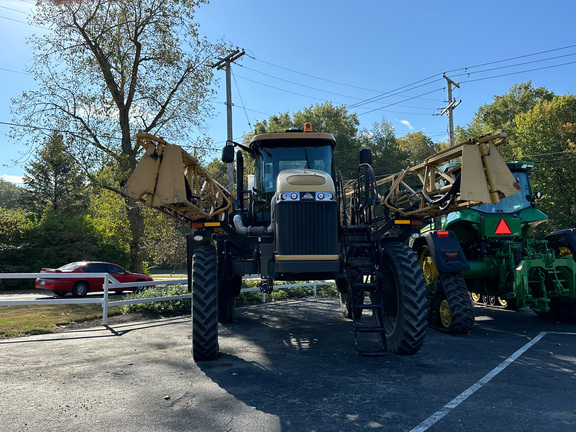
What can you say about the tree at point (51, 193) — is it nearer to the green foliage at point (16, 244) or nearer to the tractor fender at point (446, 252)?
the green foliage at point (16, 244)

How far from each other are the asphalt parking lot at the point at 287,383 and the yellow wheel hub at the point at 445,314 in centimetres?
26

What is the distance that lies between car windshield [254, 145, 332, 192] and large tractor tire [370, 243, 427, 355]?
6.03ft

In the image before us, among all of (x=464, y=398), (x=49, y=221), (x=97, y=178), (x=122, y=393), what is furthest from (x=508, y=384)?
(x=49, y=221)

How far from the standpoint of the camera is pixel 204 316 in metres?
5.77

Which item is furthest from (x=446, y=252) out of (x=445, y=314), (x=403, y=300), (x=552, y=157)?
(x=552, y=157)

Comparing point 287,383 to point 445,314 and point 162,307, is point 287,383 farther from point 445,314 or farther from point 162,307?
point 162,307

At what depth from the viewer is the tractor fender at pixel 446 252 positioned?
25.1 feet

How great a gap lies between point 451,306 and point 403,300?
2.06 meters

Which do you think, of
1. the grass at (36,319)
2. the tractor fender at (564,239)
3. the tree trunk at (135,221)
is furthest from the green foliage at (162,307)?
the tractor fender at (564,239)

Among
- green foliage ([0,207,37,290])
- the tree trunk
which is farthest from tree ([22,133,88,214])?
the tree trunk

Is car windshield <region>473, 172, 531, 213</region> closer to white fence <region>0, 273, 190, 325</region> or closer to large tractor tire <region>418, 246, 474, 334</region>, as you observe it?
large tractor tire <region>418, 246, 474, 334</region>

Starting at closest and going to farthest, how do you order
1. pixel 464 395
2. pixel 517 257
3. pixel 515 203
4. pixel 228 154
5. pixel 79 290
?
pixel 464 395 < pixel 228 154 < pixel 517 257 < pixel 515 203 < pixel 79 290

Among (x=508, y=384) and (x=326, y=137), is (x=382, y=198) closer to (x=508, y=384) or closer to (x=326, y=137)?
(x=326, y=137)

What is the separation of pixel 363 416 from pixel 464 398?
3.94 ft
